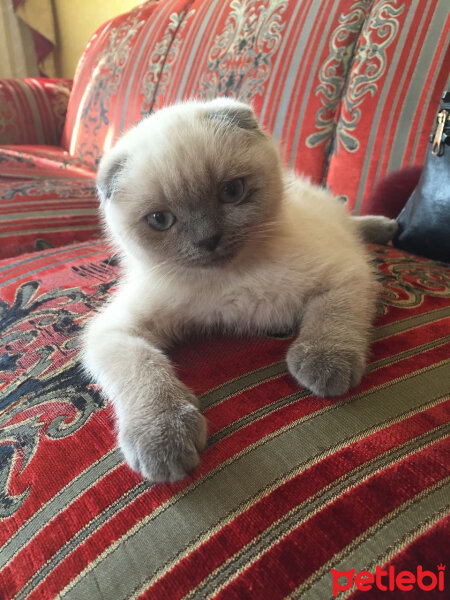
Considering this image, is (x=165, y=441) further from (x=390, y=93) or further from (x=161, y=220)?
(x=390, y=93)

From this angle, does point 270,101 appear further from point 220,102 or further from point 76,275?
point 76,275

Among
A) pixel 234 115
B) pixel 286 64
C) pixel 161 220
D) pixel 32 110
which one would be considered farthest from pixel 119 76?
pixel 161 220

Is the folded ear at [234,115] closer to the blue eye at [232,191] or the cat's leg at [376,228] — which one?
the blue eye at [232,191]

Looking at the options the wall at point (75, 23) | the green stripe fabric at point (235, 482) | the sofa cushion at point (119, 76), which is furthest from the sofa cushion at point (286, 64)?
the wall at point (75, 23)

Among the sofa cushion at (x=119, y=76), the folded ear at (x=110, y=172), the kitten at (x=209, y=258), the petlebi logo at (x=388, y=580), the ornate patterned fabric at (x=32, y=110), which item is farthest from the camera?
the ornate patterned fabric at (x=32, y=110)

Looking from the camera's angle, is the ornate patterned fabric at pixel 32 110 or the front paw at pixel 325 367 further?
the ornate patterned fabric at pixel 32 110

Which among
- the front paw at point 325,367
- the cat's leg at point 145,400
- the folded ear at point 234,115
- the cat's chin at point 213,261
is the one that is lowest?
the cat's leg at point 145,400
